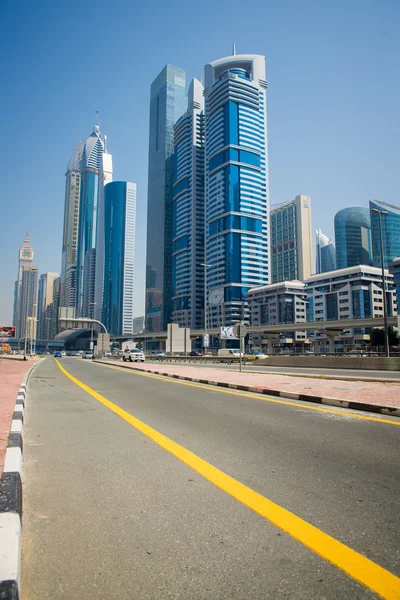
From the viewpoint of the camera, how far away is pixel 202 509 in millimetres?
3395

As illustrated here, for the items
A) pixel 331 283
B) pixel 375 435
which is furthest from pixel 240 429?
pixel 331 283

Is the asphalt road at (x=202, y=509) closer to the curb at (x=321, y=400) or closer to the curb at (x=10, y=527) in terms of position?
the curb at (x=10, y=527)

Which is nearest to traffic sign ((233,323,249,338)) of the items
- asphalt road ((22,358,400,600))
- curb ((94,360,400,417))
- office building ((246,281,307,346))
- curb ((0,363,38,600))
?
curb ((94,360,400,417))

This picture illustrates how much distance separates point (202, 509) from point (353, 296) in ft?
514

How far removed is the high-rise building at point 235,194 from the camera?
174 meters

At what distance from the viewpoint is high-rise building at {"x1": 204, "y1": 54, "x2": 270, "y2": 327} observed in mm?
173750

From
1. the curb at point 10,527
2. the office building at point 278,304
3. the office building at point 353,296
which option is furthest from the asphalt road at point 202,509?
the office building at point 278,304

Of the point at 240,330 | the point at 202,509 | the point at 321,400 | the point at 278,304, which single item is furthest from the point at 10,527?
the point at 278,304

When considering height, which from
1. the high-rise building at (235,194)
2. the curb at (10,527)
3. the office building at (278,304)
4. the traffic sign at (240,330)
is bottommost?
the curb at (10,527)

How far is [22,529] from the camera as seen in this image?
3.09m

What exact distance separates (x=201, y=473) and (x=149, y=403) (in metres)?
5.98

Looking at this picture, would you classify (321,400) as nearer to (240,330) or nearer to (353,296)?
(240,330)

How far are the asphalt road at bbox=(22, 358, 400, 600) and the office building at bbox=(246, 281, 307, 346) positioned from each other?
158170 mm

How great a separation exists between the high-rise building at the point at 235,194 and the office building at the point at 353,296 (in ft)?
107
